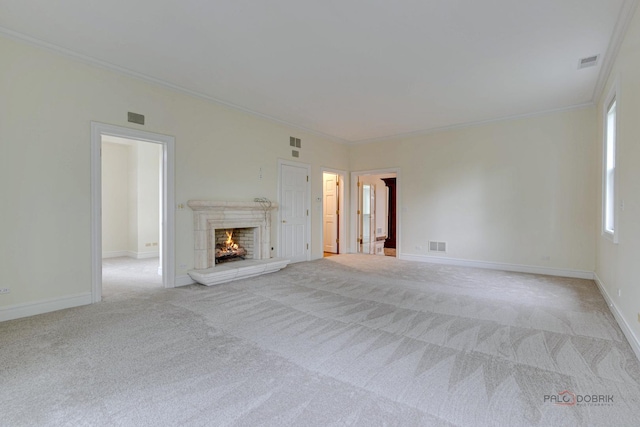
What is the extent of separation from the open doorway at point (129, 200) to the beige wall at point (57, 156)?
3119mm

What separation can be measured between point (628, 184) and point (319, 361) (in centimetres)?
323

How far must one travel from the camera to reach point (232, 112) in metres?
5.23

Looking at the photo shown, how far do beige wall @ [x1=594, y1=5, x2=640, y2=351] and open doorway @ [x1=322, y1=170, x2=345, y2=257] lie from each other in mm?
5289

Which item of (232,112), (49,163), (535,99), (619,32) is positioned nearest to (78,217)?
(49,163)

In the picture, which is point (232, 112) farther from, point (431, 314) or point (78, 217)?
point (431, 314)

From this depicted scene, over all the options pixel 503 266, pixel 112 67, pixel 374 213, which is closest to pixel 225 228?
pixel 112 67

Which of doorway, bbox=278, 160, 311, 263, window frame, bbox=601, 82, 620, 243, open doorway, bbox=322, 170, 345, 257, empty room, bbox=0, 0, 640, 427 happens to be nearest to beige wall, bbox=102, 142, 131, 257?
empty room, bbox=0, 0, 640, 427

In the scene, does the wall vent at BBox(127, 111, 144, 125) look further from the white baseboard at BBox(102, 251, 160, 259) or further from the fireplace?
the white baseboard at BBox(102, 251, 160, 259)

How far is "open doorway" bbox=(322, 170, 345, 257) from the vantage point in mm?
7914

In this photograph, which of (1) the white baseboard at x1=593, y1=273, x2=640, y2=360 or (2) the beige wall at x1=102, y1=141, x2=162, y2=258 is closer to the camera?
(1) the white baseboard at x1=593, y1=273, x2=640, y2=360

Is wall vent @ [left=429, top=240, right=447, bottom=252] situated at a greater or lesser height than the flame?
lesser

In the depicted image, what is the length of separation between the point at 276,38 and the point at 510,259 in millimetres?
5540

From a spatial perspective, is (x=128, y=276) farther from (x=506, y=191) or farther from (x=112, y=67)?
(x=506, y=191)

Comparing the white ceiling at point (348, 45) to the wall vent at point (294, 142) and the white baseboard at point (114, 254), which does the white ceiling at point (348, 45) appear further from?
the white baseboard at point (114, 254)
